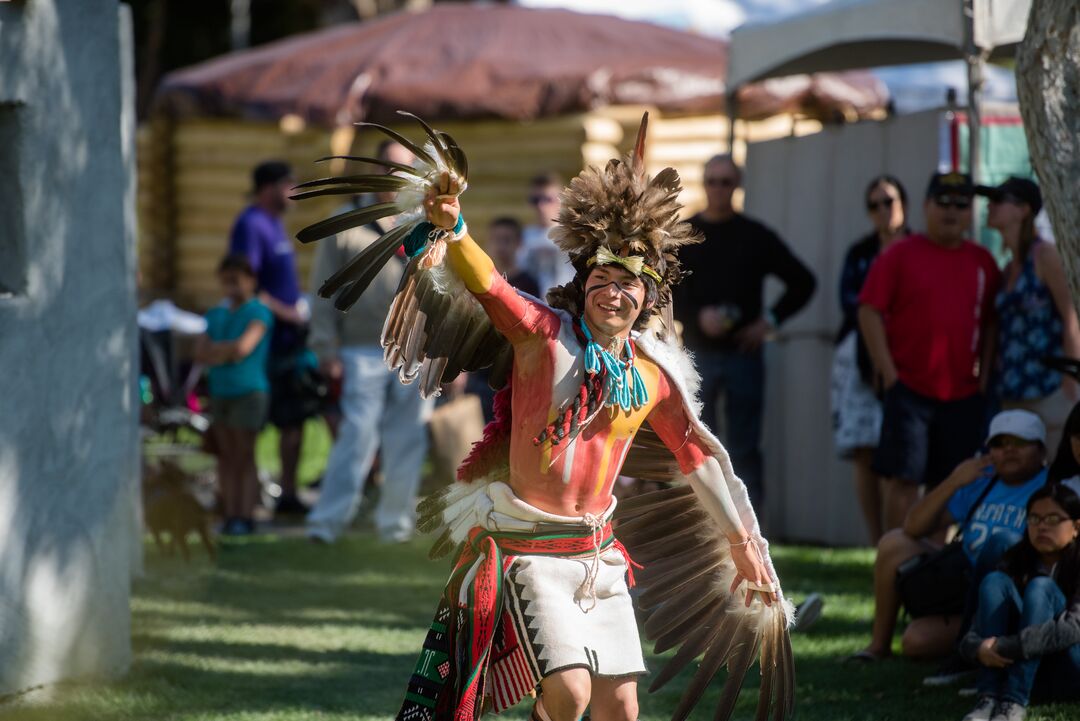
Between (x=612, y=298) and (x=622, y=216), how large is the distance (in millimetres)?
220

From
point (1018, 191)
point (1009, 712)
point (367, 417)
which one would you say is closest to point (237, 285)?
point (367, 417)

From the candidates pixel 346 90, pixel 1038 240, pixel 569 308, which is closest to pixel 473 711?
pixel 569 308

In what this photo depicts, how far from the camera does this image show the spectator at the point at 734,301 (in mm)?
9039

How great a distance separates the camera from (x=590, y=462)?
427 centimetres

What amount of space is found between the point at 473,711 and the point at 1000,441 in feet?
9.05

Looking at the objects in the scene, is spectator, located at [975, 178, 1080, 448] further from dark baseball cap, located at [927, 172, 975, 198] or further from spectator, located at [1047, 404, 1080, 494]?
spectator, located at [1047, 404, 1080, 494]

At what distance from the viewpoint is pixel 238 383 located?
9.77 meters

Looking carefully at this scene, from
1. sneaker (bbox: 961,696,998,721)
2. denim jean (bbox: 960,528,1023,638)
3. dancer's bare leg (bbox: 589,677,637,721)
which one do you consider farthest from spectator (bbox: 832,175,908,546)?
dancer's bare leg (bbox: 589,677,637,721)

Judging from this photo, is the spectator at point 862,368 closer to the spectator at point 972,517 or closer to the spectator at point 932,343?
the spectator at point 932,343

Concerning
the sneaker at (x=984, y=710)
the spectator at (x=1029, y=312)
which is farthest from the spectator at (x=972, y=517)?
the spectator at (x=1029, y=312)

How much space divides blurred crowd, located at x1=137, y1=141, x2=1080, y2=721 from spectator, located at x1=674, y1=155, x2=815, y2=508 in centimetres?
1

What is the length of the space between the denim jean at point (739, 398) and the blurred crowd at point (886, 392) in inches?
0.5

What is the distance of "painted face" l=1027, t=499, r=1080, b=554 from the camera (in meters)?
5.39

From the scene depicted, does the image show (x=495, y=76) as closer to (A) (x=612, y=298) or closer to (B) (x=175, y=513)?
(B) (x=175, y=513)
